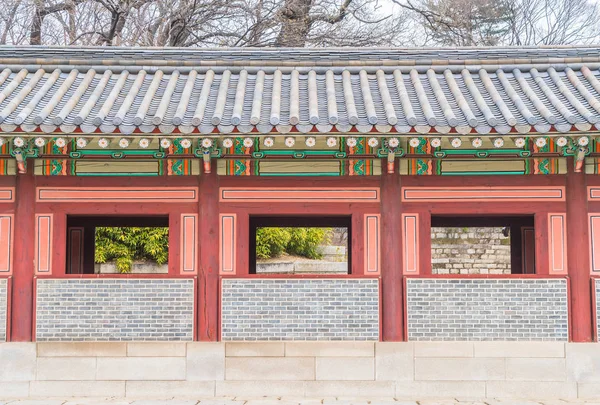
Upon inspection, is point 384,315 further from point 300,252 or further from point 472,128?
point 300,252

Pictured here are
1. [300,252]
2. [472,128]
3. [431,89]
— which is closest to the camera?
[472,128]

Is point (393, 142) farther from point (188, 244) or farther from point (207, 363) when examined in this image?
point (207, 363)

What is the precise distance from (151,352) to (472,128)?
4.65 metres

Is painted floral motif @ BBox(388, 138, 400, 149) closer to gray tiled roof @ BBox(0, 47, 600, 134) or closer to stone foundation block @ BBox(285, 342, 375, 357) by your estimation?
gray tiled roof @ BBox(0, 47, 600, 134)

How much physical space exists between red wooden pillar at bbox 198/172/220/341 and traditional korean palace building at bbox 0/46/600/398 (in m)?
0.02

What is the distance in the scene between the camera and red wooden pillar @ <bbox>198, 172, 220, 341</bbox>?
7.59m

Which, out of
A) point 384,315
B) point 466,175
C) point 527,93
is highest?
point 527,93

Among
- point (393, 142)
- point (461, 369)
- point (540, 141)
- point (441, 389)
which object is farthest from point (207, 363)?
point (540, 141)

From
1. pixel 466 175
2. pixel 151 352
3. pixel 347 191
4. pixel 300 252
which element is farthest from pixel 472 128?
pixel 300 252

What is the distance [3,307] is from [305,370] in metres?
3.83

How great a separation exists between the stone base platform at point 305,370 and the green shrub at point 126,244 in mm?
8710

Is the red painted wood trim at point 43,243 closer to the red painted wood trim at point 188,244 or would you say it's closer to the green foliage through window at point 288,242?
the red painted wood trim at point 188,244

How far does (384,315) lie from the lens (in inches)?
299

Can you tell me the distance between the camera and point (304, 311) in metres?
7.54
